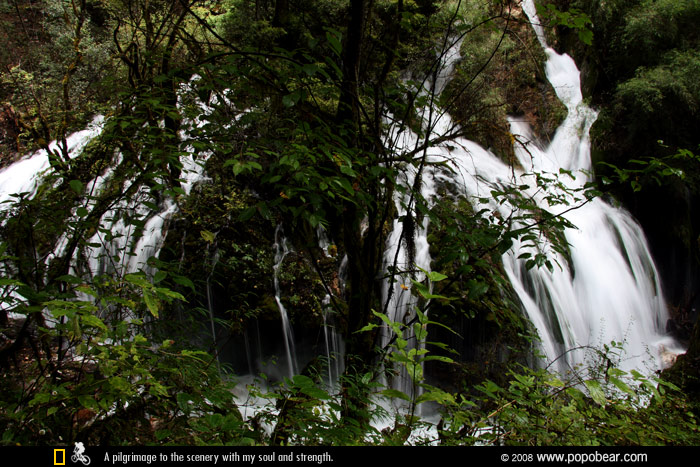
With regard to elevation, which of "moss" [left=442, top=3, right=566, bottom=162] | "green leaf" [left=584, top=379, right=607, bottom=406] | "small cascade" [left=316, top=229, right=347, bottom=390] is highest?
"moss" [left=442, top=3, right=566, bottom=162]

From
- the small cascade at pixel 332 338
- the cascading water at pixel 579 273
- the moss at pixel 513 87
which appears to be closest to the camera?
the small cascade at pixel 332 338

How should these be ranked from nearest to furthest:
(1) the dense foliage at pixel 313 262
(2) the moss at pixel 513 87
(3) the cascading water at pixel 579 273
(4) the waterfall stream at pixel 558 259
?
(1) the dense foliage at pixel 313 262
(4) the waterfall stream at pixel 558 259
(3) the cascading water at pixel 579 273
(2) the moss at pixel 513 87

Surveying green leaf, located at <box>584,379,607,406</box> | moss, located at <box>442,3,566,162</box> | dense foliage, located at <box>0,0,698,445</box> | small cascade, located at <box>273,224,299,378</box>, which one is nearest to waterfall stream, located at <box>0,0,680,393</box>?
small cascade, located at <box>273,224,299,378</box>

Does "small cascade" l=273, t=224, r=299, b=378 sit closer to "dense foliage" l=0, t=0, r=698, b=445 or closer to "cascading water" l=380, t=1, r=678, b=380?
"cascading water" l=380, t=1, r=678, b=380

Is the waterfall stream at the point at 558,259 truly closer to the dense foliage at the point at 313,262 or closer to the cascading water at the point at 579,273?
the cascading water at the point at 579,273

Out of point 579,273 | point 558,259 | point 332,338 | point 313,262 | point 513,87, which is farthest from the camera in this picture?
point 513,87

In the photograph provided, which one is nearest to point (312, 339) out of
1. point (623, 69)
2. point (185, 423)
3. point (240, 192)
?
point (240, 192)

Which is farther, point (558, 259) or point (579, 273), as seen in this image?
point (579, 273)

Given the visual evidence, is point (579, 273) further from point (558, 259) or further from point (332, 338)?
point (332, 338)

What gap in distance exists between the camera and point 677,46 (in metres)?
8.41

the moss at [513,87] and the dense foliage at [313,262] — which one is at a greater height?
the moss at [513,87]
